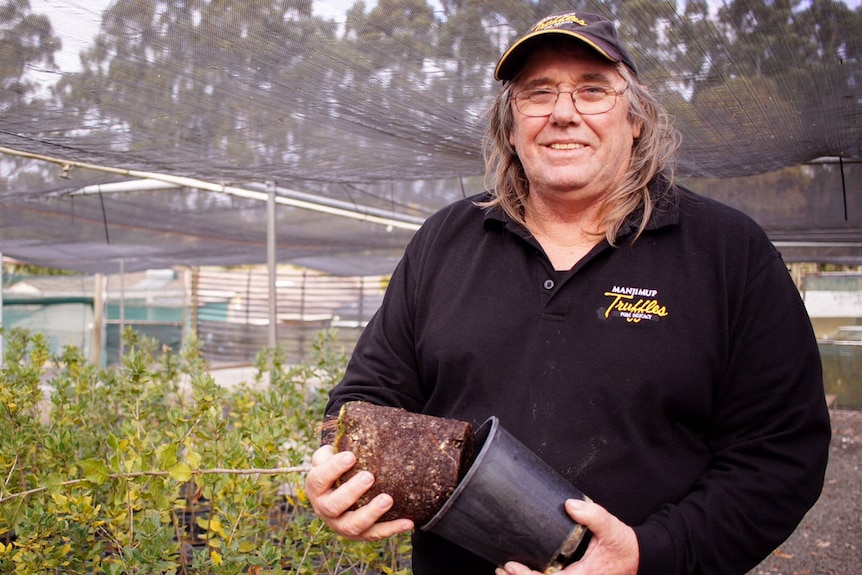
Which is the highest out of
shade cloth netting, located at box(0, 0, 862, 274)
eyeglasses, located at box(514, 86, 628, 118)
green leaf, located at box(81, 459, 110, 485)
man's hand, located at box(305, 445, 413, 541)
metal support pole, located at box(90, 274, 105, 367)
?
shade cloth netting, located at box(0, 0, 862, 274)

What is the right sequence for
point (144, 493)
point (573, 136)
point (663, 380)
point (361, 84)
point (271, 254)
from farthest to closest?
point (271, 254), point (361, 84), point (144, 493), point (573, 136), point (663, 380)

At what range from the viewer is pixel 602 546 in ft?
4.97

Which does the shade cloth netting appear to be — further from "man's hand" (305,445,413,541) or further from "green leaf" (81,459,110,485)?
"man's hand" (305,445,413,541)


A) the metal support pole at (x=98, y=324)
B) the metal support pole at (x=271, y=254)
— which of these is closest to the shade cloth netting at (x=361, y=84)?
the metal support pole at (x=271, y=254)

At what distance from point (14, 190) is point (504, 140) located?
17.1 feet

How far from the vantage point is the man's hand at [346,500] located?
1.57m

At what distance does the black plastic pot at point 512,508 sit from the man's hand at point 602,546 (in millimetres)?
28

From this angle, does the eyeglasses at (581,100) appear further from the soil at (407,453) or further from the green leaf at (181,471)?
the green leaf at (181,471)

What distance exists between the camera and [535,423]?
169cm

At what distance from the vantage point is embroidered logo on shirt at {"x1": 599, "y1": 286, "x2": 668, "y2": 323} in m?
1.69

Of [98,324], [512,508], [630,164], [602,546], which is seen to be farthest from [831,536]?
[98,324]

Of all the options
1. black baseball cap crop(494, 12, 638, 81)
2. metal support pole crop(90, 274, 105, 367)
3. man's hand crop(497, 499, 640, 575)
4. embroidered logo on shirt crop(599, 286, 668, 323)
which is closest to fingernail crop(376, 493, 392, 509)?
man's hand crop(497, 499, 640, 575)

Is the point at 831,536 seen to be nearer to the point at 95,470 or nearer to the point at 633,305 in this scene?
the point at 633,305

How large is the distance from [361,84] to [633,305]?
1.95 m
